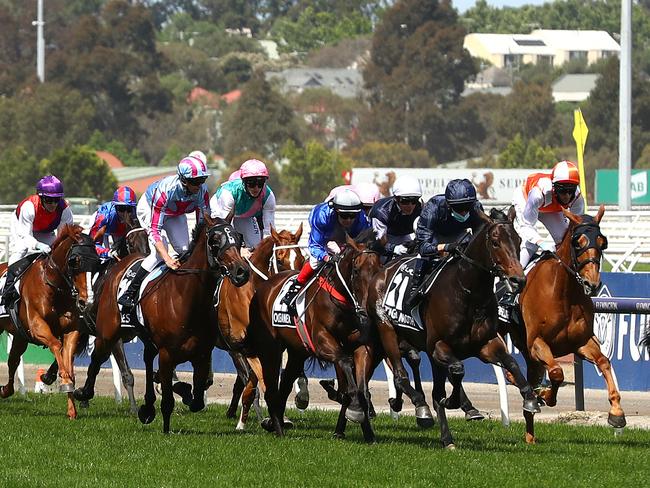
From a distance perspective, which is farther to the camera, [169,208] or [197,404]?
[169,208]

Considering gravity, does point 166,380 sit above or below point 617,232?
above

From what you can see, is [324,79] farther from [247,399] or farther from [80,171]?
[247,399]

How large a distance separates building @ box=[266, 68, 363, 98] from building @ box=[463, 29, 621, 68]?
15268mm

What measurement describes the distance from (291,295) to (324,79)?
115 meters

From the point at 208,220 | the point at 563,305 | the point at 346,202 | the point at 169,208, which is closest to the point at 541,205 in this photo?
the point at 563,305

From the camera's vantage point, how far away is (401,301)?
11594mm

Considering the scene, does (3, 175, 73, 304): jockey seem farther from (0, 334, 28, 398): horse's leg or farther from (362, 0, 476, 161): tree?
(362, 0, 476, 161): tree

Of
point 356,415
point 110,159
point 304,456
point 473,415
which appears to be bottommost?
point 110,159

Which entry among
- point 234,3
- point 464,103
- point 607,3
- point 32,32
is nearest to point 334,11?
point 234,3

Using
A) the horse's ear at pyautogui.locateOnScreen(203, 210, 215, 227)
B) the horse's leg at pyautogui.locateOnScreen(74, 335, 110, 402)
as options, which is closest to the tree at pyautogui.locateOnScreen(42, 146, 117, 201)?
the horse's leg at pyautogui.locateOnScreen(74, 335, 110, 402)

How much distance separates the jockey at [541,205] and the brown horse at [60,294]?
363cm

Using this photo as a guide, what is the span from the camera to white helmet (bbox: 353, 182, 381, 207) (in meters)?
13.2

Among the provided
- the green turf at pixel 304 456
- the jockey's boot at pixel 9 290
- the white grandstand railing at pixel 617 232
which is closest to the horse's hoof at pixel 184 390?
the green turf at pixel 304 456

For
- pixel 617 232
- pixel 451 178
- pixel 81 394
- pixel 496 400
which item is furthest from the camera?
pixel 451 178
